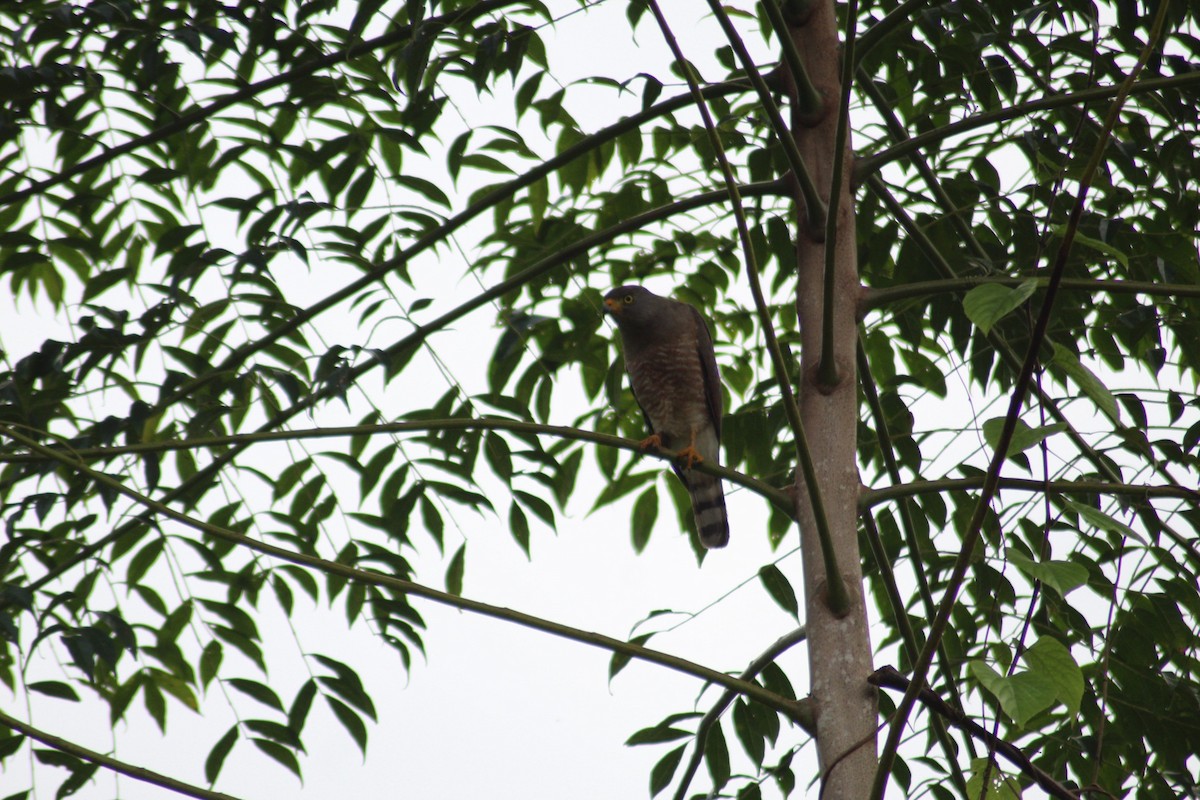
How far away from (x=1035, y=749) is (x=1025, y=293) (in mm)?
2360

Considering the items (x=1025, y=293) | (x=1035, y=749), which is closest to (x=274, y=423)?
(x=1025, y=293)

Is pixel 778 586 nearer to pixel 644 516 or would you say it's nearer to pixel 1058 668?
pixel 644 516

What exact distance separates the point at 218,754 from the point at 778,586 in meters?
1.65

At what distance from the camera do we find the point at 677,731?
2.89m

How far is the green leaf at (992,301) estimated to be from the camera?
141cm

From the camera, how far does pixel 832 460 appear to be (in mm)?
2449

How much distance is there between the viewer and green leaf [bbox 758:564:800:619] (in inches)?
117

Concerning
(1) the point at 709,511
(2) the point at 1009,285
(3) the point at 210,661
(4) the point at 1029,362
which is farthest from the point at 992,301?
(1) the point at 709,511

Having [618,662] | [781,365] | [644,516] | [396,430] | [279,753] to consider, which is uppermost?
[644,516]

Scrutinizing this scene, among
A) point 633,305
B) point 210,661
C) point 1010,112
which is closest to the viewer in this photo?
point 1010,112

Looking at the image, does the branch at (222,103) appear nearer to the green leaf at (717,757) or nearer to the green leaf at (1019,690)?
the green leaf at (717,757)

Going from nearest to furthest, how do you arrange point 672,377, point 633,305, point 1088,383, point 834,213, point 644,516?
point 1088,383
point 834,213
point 644,516
point 633,305
point 672,377

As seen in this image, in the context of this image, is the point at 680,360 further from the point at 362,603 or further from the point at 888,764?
the point at 888,764

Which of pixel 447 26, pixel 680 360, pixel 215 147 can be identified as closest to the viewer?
pixel 447 26
